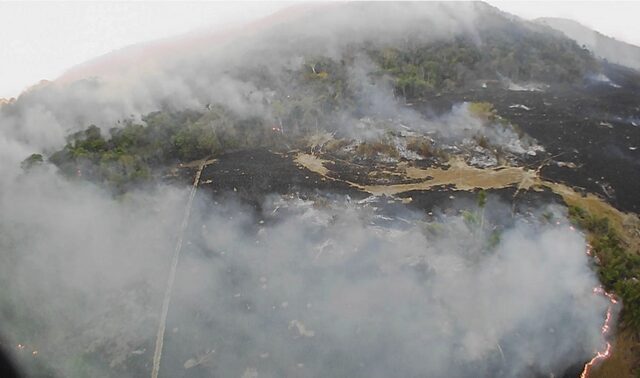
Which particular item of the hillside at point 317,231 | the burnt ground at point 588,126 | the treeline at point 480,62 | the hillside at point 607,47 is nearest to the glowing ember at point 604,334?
the hillside at point 317,231

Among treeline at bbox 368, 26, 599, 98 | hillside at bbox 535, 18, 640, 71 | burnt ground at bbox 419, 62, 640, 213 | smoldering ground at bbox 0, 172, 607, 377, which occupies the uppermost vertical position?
smoldering ground at bbox 0, 172, 607, 377

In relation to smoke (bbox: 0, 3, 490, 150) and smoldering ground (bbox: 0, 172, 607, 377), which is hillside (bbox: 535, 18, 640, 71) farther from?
smoldering ground (bbox: 0, 172, 607, 377)

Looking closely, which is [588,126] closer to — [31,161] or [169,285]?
[169,285]

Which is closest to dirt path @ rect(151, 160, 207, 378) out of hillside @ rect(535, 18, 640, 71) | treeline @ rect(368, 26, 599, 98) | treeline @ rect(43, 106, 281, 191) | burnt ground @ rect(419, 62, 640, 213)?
treeline @ rect(43, 106, 281, 191)

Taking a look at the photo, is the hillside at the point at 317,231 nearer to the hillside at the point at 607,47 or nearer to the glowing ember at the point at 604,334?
the glowing ember at the point at 604,334

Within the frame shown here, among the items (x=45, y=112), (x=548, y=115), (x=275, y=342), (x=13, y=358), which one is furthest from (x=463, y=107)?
(x=13, y=358)

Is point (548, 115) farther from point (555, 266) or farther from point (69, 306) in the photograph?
point (69, 306)

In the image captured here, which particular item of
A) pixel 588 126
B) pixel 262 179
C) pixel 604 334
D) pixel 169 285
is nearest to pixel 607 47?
pixel 588 126
